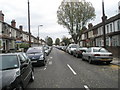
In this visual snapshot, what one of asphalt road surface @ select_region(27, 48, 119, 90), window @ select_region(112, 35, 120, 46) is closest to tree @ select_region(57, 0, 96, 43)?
window @ select_region(112, 35, 120, 46)

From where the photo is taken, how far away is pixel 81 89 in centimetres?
520

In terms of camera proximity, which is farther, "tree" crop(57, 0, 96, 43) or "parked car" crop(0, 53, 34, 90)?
"tree" crop(57, 0, 96, 43)

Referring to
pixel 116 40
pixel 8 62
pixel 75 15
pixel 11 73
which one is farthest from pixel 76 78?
pixel 75 15

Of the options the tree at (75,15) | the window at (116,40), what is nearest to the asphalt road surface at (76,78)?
the window at (116,40)

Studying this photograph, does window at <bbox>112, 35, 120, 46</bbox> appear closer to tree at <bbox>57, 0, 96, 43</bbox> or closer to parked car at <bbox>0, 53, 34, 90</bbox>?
tree at <bbox>57, 0, 96, 43</bbox>

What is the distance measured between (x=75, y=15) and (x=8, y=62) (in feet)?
105

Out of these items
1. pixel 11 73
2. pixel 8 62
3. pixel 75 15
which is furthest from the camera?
pixel 75 15

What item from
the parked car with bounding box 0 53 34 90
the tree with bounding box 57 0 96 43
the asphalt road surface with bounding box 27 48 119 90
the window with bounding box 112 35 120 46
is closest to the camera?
the parked car with bounding box 0 53 34 90

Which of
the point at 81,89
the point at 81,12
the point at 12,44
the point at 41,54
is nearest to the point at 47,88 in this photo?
the point at 81,89

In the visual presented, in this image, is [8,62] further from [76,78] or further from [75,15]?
[75,15]

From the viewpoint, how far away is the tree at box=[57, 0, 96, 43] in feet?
114

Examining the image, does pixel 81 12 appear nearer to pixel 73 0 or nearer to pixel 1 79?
pixel 73 0

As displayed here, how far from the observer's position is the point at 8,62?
491 cm

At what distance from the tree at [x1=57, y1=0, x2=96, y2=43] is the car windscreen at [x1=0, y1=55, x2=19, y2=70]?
1241 inches
